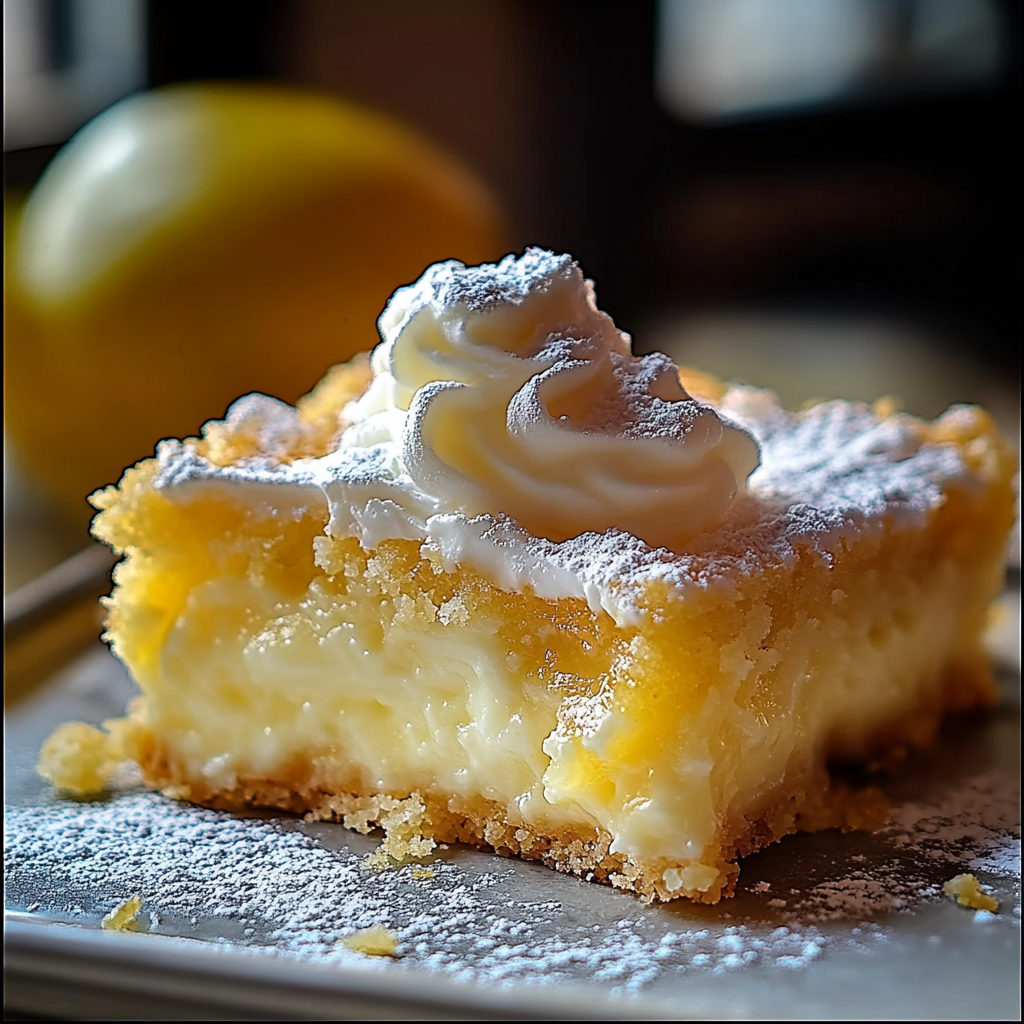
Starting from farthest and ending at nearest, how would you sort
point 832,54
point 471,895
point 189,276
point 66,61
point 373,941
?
1. point 832,54
2. point 66,61
3. point 189,276
4. point 471,895
5. point 373,941

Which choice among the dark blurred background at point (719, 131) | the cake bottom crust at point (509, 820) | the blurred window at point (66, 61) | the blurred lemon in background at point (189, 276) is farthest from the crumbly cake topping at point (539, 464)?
the blurred window at point (66, 61)

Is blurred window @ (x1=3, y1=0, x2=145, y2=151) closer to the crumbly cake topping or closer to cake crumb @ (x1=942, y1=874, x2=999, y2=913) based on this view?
the crumbly cake topping

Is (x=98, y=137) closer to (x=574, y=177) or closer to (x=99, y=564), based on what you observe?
(x=99, y=564)

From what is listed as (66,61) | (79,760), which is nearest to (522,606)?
(79,760)

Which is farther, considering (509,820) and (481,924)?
(509,820)

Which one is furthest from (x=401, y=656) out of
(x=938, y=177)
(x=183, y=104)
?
(x=938, y=177)

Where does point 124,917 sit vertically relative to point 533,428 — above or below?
below

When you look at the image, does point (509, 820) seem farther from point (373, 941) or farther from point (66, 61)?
point (66, 61)
